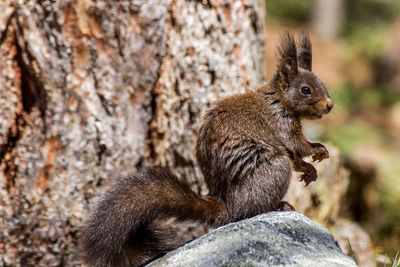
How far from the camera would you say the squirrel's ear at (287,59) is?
4363mm

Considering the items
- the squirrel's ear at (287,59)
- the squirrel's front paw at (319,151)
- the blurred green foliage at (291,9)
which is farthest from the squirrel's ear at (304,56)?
the blurred green foliage at (291,9)

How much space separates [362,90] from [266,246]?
42.3ft

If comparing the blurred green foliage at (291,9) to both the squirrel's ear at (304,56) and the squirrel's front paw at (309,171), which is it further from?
the squirrel's front paw at (309,171)

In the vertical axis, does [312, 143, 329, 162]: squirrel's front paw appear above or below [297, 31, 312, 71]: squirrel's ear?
below

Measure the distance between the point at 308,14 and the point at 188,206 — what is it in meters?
20.2

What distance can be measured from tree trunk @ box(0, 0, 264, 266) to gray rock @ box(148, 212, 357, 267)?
4.61 feet

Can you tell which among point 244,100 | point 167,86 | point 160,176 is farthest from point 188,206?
point 167,86

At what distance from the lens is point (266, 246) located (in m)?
3.52

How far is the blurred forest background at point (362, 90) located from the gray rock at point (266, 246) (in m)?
1.53

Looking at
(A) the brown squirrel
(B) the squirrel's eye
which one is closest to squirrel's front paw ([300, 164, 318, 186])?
(A) the brown squirrel

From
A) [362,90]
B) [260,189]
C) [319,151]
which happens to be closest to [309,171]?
[319,151]

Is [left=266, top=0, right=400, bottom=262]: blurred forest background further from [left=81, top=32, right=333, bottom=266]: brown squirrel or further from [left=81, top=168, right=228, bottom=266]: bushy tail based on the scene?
[left=81, top=168, right=228, bottom=266]: bushy tail

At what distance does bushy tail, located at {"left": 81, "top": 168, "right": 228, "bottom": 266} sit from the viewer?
13.0ft

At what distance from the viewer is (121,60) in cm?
500
